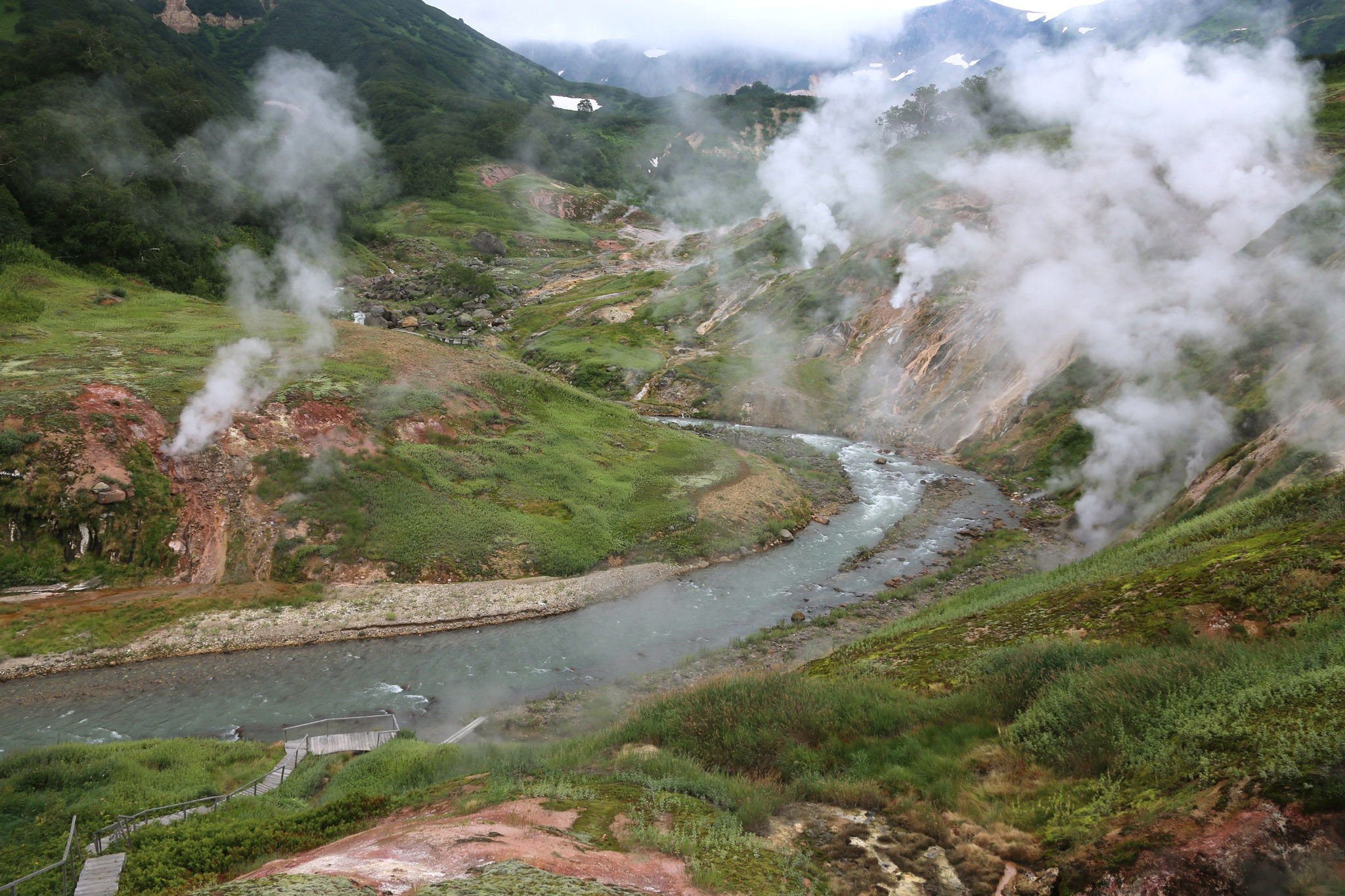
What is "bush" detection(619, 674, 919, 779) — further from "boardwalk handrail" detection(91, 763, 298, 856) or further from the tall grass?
"boardwalk handrail" detection(91, 763, 298, 856)

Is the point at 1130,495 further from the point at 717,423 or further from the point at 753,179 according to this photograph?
the point at 753,179

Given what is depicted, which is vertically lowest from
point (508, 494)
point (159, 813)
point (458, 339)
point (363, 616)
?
point (363, 616)

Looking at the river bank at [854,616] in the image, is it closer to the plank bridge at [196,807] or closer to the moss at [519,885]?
the plank bridge at [196,807]

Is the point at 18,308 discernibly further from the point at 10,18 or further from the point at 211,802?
the point at 10,18

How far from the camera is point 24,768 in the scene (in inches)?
533

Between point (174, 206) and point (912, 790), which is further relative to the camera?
point (174, 206)

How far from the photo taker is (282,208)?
Result: 256 ft

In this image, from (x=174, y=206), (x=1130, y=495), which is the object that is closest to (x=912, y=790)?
(x=1130, y=495)

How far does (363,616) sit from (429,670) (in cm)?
455

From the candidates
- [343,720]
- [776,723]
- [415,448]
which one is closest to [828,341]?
[415,448]

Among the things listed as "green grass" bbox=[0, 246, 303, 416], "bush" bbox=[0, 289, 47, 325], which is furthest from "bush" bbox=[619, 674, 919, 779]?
"bush" bbox=[0, 289, 47, 325]

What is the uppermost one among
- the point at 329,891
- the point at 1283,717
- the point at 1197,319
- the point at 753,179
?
the point at 753,179

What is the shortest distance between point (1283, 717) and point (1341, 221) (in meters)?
39.7

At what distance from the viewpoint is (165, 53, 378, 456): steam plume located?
31.4 meters
